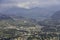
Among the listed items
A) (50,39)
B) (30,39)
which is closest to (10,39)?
(30,39)

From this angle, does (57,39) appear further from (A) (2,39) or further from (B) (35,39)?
(A) (2,39)

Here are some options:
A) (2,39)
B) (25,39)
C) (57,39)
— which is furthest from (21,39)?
(57,39)

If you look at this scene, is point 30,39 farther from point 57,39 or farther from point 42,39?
point 57,39

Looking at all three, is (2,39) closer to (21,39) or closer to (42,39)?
(21,39)

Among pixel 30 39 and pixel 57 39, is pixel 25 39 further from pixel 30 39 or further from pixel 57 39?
pixel 57 39

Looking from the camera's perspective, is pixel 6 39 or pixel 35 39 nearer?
pixel 35 39

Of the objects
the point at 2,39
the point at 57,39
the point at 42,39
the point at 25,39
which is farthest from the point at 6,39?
the point at 57,39
